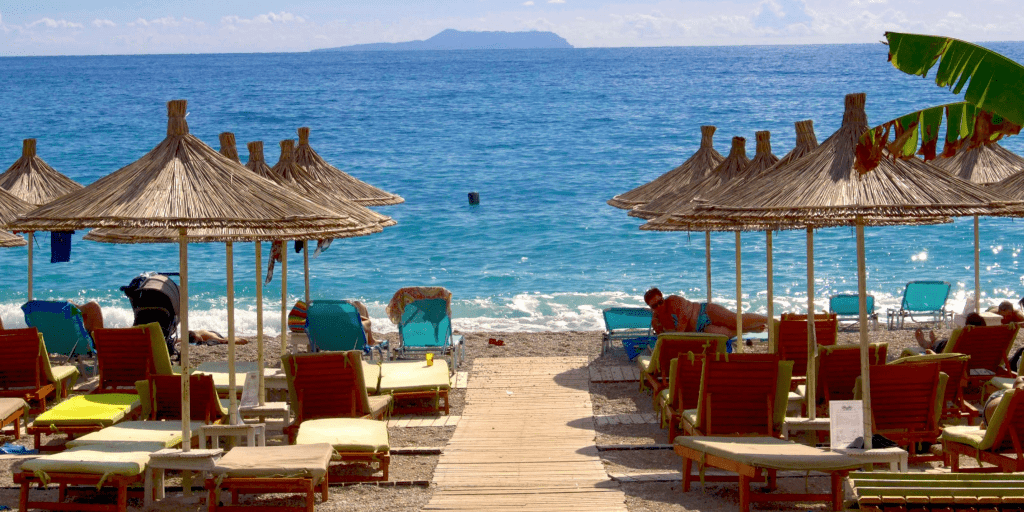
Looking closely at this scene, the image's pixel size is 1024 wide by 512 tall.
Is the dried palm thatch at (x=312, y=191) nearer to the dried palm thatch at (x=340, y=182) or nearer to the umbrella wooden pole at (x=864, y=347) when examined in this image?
the dried palm thatch at (x=340, y=182)

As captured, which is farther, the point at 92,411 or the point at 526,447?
the point at 92,411

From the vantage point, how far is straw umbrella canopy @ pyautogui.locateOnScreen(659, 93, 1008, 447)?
627 cm

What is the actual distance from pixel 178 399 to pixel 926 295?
1132cm

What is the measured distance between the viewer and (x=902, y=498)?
16.6 ft

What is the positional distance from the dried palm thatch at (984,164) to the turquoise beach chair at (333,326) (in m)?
7.17

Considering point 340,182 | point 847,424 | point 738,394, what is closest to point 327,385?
point 738,394

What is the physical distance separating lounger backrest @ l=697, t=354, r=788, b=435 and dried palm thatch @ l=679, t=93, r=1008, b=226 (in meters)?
1.18

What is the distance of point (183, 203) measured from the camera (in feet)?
22.1

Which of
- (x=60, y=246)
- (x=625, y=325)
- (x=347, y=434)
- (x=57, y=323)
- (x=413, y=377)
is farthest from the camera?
(x=625, y=325)

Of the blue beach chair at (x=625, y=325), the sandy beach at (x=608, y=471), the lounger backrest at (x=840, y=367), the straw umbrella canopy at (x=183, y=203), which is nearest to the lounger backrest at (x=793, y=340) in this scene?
the lounger backrest at (x=840, y=367)

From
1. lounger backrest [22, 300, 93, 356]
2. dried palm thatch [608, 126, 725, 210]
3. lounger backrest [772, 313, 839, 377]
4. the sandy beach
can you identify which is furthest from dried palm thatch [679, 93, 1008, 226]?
lounger backrest [22, 300, 93, 356]

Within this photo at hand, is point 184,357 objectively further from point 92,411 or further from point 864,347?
point 864,347

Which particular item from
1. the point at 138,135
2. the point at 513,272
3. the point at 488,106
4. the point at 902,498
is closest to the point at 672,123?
the point at 488,106

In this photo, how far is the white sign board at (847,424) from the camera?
264 inches
